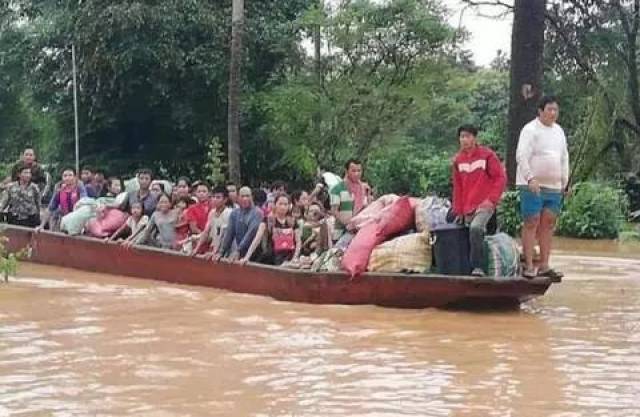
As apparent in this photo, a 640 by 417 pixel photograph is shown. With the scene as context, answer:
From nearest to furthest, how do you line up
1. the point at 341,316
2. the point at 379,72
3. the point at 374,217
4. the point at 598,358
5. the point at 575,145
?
1. the point at 598,358
2. the point at 341,316
3. the point at 374,217
4. the point at 575,145
5. the point at 379,72

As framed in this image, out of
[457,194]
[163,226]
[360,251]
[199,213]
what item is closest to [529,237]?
[457,194]

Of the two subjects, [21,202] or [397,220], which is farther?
[21,202]

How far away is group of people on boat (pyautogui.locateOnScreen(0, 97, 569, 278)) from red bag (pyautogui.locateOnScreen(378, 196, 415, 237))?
0.23ft

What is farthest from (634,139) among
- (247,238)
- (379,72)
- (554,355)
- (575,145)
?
(554,355)

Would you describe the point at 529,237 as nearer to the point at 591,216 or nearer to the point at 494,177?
the point at 494,177

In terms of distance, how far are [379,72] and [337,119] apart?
1.44 meters

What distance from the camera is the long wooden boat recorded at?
369 inches

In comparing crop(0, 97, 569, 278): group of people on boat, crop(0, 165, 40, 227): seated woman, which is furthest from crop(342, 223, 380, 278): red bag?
crop(0, 165, 40, 227): seated woman

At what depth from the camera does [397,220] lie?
10156 millimetres

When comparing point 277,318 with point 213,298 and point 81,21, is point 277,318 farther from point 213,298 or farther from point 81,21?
point 81,21

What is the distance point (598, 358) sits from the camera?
7629mm

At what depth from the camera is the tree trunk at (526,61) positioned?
58.0ft

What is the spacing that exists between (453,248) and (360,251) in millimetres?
877

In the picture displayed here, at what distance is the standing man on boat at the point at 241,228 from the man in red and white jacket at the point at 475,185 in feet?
7.68
